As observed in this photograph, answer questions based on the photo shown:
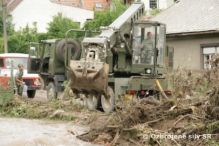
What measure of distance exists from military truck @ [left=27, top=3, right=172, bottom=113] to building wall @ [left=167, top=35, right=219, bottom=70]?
23.5ft

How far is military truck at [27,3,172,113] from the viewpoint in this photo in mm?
18141

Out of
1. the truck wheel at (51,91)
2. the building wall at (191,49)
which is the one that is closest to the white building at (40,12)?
the building wall at (191,49)

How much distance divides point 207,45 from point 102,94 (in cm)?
1032

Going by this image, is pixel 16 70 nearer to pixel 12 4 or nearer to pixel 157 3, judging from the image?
pixel 157 3

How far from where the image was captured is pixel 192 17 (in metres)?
29.1

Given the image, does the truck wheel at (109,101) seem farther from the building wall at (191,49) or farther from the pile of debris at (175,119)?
the building wall at (191,49)

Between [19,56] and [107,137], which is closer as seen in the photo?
[107,137]

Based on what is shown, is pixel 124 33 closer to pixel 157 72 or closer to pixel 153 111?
pixel 157 72

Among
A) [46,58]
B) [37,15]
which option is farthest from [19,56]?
[37,15]

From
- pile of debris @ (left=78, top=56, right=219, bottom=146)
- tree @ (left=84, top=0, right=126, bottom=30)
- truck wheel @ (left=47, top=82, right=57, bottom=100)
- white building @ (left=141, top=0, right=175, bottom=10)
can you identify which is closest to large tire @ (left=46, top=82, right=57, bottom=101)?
truck wheel @ (left=47, top=82, right=57, bottom=100)

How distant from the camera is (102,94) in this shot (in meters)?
18.6

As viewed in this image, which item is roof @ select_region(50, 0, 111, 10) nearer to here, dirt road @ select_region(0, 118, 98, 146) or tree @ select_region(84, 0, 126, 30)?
tree @ select_region(84, 0, 126, 30)

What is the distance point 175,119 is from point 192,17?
56.7 feet

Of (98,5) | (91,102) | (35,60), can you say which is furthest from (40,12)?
(91,102)
